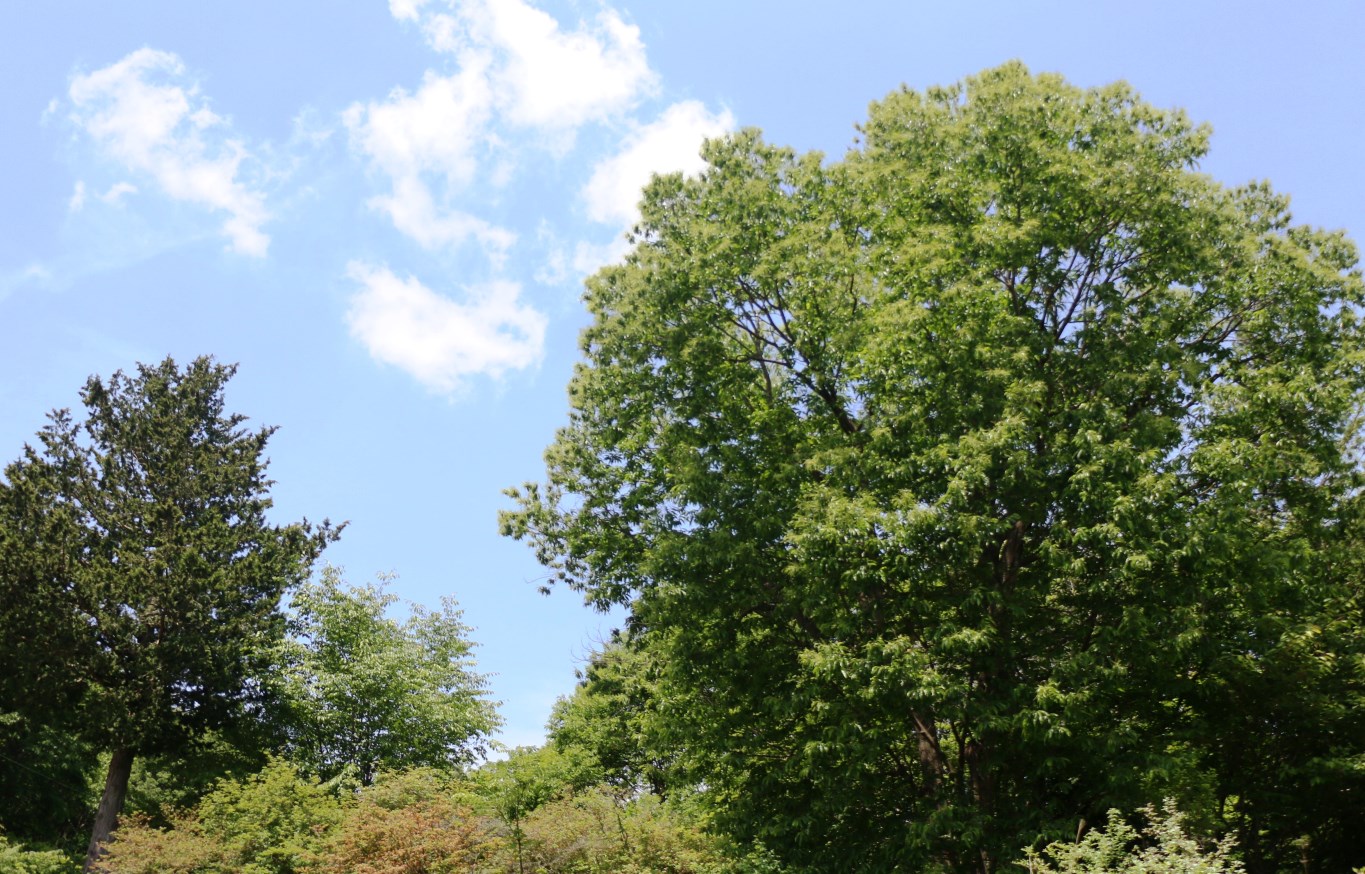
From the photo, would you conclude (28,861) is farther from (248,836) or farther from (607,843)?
(607,843)

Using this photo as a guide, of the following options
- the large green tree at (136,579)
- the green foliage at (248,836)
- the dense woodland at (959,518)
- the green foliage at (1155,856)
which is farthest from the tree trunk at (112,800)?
the green foliage at (1155,856)

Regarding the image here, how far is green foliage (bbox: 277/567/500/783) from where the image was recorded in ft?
90.1

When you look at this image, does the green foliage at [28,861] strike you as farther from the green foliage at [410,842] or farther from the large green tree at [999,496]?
the large green tree at [999,496]

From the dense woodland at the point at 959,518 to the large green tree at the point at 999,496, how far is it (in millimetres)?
69

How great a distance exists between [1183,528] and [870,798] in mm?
6415

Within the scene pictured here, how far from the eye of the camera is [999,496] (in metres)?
14.0

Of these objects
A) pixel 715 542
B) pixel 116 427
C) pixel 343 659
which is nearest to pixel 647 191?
pixel 715 542

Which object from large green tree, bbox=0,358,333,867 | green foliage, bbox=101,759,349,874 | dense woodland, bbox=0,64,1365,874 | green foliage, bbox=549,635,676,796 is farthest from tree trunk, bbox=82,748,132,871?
green foliage, bbox=549,635,676,796

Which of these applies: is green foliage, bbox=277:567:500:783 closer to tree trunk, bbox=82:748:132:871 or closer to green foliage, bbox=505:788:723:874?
tree trunk, bbox=82:748:132:871

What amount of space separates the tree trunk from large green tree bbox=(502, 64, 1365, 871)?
18292 millimetres

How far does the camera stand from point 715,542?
49.9 ft

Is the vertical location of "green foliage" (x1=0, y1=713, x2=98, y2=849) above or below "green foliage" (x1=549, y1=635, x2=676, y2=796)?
below

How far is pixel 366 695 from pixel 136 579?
7.34 metres

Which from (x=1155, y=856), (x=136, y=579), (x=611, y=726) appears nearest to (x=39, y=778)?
(x=136, y=579)
